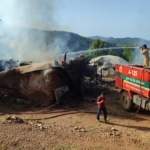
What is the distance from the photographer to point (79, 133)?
17.8 ft

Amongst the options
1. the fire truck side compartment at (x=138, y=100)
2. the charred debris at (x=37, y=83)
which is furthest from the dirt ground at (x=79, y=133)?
the charred debris at (x=37, y=83)

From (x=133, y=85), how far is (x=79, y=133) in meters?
3.62

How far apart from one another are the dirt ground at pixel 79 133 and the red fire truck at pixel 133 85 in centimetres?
78

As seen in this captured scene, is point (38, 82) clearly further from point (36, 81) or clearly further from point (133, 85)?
point (133, 85)

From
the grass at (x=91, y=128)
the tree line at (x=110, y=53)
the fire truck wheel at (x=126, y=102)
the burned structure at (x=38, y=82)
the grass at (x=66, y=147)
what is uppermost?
the tree line at (x=110, y=53)

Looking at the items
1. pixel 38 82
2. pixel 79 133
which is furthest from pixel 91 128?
pixel 38 82

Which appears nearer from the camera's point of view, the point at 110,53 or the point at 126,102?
the point at 126,102

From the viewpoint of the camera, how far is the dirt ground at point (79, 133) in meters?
4.46

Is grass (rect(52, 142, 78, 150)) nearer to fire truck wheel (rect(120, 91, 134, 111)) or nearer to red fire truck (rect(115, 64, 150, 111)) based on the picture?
red fire truck (rect(115, 64, 150, 111))

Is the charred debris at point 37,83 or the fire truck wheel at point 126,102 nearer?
the fire truck wheel at point 126,102

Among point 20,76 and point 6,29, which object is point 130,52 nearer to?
point 6,29

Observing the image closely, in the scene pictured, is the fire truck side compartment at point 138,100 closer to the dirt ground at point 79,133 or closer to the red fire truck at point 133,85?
the red fire truck at point 133,85

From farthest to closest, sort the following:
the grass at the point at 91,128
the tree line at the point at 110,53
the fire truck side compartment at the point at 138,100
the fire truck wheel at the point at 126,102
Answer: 1. the tree line at the point at 110,53
2. the fire truck wheel at the point at 126,102
3. the fire truck side compartment at the point at 138,100
4. the grass at the point at 91,128

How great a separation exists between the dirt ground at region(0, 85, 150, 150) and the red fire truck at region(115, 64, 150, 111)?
0.78 meters
